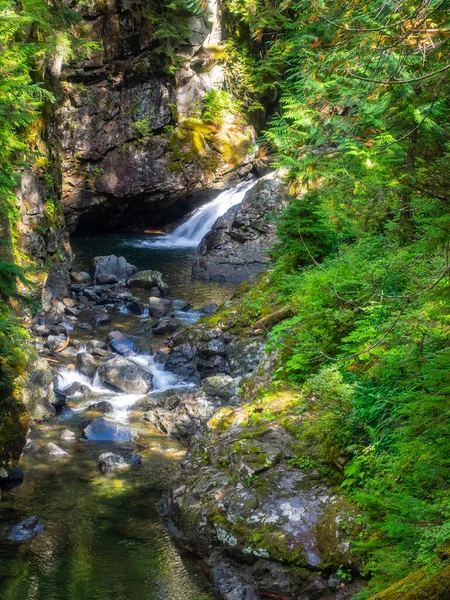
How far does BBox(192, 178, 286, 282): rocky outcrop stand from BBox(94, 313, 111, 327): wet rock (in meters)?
6.48

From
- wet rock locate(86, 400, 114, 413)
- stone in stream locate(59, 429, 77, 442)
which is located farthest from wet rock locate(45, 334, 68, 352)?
stone in stream locate(59, 429, 77, 442)

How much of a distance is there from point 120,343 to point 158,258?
32.8ft

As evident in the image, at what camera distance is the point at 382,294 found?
3.47m

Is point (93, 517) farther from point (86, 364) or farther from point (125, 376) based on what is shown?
point (86, 364)

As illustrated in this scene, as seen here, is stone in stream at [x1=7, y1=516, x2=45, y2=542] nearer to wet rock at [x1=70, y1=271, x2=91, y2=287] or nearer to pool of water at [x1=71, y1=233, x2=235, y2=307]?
pool of water at [x1=71, y1=233, x2=235, y2=307]

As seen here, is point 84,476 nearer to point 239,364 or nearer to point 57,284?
point 239,364

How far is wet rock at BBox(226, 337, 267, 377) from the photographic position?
11523 mm

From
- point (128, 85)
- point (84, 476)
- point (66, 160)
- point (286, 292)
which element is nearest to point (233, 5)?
point (128, 85)

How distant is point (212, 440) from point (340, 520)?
2766 mm

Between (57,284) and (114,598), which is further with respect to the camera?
(57,284)

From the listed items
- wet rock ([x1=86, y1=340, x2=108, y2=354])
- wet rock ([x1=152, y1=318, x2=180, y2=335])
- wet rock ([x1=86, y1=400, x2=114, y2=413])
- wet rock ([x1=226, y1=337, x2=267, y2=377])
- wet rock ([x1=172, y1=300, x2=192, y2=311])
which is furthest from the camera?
wet rock ([x1=172, y1=300, x2=192, y2=311])

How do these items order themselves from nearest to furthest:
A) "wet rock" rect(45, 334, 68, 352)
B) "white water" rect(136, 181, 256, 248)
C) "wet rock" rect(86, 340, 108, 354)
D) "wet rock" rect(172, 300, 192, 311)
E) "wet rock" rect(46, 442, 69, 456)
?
"wet rock" rect(46, 442, 69, 456) → "wet rock" rect(45, 334, 68, 352) → "wet rock" rect(86, 340, 108, 354) → "wet rock" rect(172, 300, 192, 311) → "white water" rect(136, 181, 256, 248)

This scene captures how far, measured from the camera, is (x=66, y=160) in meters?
25.5

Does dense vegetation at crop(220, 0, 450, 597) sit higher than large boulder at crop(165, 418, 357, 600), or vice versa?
dense vegetation at crop(220, 0, 450, 597)
